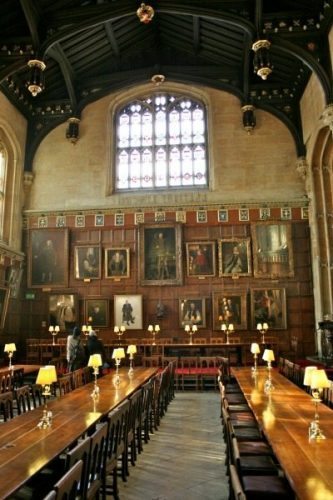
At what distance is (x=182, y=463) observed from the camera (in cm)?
554

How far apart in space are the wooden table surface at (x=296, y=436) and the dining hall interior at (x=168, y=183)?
5.36 meters

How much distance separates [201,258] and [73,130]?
719cm

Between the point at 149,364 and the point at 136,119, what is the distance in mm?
10291

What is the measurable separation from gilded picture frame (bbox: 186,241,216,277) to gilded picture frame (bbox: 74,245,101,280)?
336 centimetres

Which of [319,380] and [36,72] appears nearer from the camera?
[319,380]

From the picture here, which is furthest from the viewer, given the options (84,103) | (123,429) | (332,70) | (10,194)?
(84,103)

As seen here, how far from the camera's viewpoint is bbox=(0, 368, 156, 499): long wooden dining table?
10.0ft

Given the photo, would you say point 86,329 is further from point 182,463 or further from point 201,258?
point 182,463

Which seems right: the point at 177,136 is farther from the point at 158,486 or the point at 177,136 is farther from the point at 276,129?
the point at 158,486

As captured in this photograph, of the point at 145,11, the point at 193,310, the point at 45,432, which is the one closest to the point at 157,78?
the point at 145,11

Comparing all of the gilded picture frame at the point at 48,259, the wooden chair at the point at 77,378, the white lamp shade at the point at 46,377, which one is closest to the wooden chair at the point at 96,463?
the white lamp shade at the point at 46,377

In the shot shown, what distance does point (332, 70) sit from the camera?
38.1 ft

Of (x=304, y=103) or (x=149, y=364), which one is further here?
(x=304, y=103)

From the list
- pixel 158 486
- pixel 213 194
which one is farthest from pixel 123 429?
pixel 213 194
